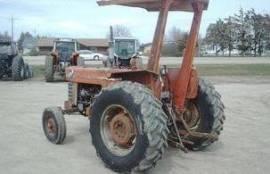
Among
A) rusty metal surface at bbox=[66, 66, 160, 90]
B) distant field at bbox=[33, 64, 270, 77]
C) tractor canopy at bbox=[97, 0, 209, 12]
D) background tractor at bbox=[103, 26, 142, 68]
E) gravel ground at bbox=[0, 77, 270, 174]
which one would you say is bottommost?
gravel ground at bbox=[0, 77, 270, 174]

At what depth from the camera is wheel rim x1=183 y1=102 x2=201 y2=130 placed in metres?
7.92

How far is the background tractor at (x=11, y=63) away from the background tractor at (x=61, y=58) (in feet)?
5.04

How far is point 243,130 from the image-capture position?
9.73 meters

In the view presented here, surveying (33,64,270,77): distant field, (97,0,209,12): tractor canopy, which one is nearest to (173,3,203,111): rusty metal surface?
(97,0,209,12): tractor canopy

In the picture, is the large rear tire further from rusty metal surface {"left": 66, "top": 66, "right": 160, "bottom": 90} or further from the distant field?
rusty metal surface {"left": 66, "top": 66, "right": 160, "bottom": 90}

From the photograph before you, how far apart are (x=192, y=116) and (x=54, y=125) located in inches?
94.9

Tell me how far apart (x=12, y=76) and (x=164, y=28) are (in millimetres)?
17591

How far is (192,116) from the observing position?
7977 mm

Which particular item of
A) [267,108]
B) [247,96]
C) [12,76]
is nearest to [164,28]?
[267,108]

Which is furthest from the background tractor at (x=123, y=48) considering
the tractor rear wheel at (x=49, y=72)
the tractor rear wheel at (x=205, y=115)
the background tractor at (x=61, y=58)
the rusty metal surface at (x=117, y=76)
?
the tractor rear wheel at (x=205, y=115)

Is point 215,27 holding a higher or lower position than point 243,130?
higher

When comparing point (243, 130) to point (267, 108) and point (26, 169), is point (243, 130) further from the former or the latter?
point (26, 169)

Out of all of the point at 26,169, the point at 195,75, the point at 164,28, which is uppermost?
the point at 164,28

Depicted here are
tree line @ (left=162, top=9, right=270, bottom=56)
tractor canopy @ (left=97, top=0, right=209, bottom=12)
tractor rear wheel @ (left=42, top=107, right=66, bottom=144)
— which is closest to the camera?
tractor canopy @ (left=97, top=0, right=209, bottom=12)
